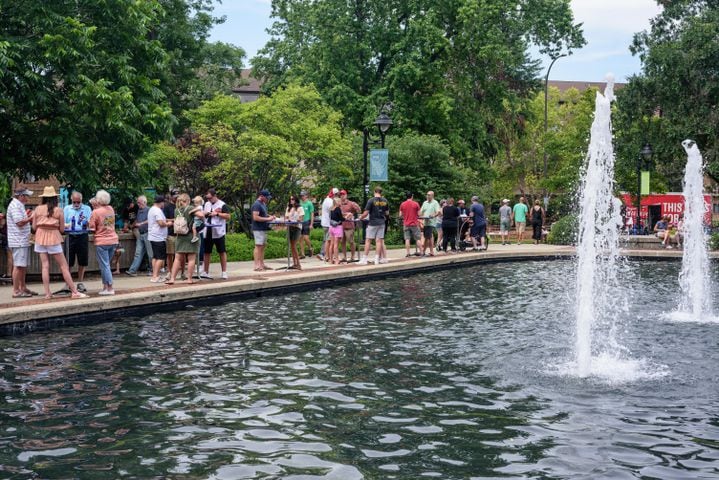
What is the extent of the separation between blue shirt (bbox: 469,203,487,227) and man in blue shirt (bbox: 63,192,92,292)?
15.6 metres

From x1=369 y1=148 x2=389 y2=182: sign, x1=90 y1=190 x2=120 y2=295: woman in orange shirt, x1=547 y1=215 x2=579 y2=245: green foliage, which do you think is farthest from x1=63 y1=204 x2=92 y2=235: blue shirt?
x1=547 y1=215 x2=579 y2=245: green foliage

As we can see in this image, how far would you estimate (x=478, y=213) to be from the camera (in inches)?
1152

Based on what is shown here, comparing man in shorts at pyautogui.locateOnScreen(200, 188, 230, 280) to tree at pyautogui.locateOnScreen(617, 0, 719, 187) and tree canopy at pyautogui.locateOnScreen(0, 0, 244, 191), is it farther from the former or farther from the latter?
tree at pyautogui.locateOnScreen(617, 0, 719, 187)

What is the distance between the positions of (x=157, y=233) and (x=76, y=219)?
1.89 meters

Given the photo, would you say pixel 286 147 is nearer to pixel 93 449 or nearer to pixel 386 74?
pixel 386 74

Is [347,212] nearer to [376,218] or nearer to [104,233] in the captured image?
[376,218]

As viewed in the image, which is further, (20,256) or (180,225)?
(180,225)

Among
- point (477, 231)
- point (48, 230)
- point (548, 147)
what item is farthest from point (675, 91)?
point (48, 230)

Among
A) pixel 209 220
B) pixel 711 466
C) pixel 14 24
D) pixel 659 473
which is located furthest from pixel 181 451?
pixel 14 24

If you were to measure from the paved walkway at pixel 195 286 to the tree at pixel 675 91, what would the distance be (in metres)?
21.2

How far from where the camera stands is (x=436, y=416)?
24.9 ft

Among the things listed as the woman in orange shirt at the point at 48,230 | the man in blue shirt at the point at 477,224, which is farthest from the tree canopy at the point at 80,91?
the man in blue shirt at the point at 477,224

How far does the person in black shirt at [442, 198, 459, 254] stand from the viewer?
27.6 m

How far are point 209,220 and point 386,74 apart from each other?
25465 millimetres
